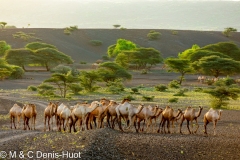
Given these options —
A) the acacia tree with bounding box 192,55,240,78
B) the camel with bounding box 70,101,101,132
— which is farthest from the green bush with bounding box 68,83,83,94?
the camel with bounding box 70,101,101,132

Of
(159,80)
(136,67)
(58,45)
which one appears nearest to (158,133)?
(159,80)

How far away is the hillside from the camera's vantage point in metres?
104

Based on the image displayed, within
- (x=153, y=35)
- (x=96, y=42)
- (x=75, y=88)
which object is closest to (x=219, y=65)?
(x=75, y=88)

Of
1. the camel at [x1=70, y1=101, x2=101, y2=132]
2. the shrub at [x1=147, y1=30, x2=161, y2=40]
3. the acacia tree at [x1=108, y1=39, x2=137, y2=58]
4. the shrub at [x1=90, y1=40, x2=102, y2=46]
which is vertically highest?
the shrub at [x1=147, y1=30, x2=161, y2=40]

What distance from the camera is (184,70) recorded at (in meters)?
60.1

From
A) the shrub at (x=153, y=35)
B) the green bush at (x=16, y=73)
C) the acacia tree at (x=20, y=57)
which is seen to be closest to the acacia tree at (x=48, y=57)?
the acacia tree at (x=20, y=57)

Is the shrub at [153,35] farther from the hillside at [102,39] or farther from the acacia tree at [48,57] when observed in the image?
the acacia tree at [48,57]

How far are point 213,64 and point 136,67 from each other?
2465cm

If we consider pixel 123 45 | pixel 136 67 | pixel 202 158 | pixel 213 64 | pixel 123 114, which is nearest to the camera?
pixel 202 158

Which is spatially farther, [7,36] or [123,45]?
[7,36]

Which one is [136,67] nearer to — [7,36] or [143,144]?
[7,36]

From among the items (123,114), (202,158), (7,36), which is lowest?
(202,158)

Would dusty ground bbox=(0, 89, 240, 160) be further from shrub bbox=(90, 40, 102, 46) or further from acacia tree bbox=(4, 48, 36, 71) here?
shrub bbox=(90, 40, 102, 46)

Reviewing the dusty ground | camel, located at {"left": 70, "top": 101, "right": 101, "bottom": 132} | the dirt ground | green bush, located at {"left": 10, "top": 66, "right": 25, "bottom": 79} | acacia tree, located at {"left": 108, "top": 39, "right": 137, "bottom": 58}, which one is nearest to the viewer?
the dirt ground
